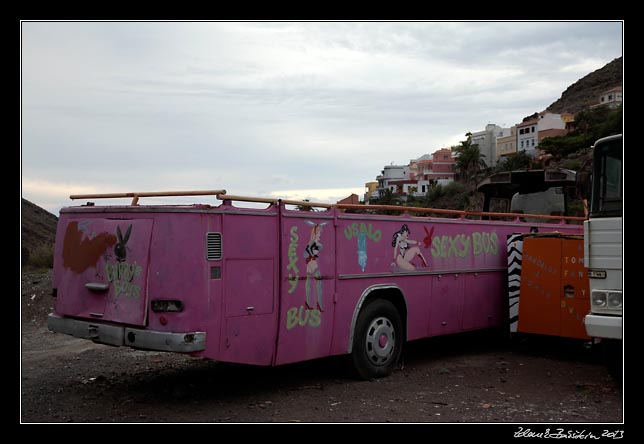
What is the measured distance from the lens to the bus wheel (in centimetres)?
796

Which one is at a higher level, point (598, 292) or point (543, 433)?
point (598, 292)

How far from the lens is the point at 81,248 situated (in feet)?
23.4

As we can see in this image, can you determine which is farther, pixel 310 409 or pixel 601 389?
pixel 601 389

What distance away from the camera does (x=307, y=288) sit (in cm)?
730

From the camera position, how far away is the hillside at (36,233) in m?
20.6

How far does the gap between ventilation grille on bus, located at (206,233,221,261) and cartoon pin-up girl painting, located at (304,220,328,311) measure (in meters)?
1.23

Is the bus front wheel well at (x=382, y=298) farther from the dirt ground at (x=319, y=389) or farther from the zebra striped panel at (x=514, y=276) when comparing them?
the zebra striped panel at (x=514, y=276)

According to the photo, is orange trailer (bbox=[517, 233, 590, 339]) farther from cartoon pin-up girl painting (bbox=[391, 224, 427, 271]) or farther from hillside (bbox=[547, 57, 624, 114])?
hillside (bbox=[547, 57, 624, 114])

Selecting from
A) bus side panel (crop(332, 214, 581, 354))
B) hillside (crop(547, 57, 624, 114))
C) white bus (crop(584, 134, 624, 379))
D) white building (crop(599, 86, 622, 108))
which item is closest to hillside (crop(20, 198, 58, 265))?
bus side panel (crop(332, 214, 581, 354))

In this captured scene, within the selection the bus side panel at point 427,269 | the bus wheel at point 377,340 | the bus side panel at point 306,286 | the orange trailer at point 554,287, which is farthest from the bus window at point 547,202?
the bus side panel at point 306,286

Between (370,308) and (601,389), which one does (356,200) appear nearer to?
(370,308)
